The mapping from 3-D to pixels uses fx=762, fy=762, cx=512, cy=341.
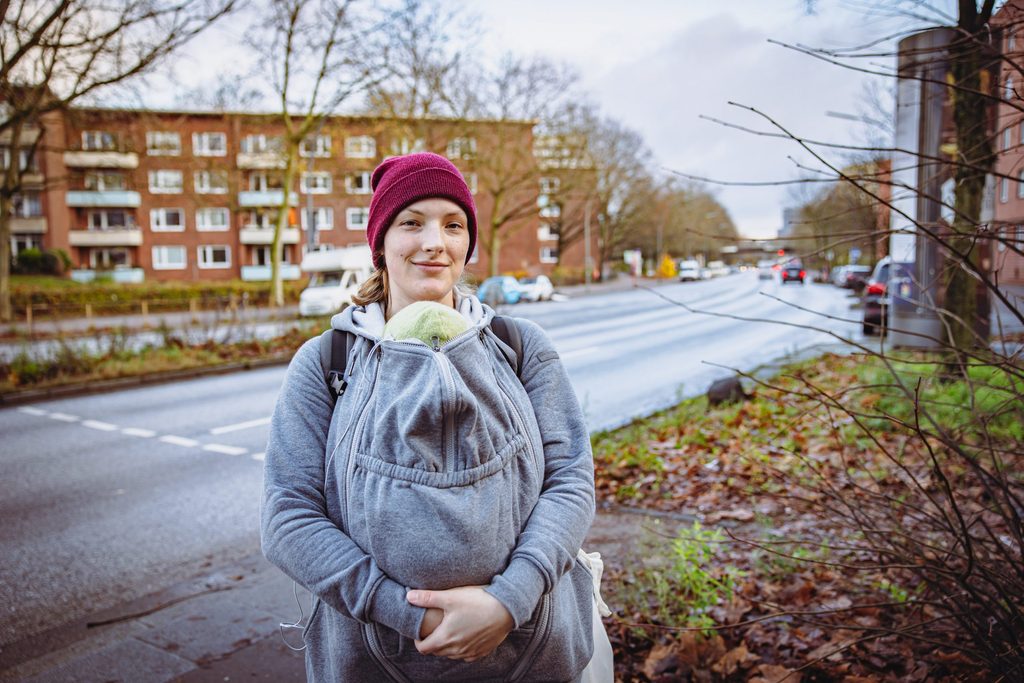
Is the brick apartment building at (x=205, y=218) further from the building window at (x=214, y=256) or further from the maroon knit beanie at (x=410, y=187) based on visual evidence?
the maroon knit beanie at (x=410, y=187)

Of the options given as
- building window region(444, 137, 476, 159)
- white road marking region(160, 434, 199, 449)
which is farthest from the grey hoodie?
building window region(444, 137, 476, 159)

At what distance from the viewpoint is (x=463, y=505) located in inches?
59.6

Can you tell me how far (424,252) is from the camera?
1.88 m

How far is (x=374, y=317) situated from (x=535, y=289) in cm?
4010

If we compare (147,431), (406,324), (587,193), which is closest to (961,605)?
(406,324)

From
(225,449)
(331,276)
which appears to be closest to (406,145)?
(331,276)

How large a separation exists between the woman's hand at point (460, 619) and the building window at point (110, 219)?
217 ft

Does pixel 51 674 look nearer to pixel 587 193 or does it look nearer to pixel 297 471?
pixel 297 471

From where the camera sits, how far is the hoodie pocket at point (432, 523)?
1504 mm

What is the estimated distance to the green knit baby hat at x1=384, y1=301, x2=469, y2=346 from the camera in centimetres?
163

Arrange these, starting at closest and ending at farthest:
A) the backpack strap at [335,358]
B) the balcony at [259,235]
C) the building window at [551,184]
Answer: the backpack strap at [335,358]
the building window at [551,184]
the balcony at [259,235]

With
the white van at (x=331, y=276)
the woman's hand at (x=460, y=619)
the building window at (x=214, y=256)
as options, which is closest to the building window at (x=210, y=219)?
the building window at (x=214, y=256)

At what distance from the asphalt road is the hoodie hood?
1224 millimetres

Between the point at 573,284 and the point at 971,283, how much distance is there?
51.1m
